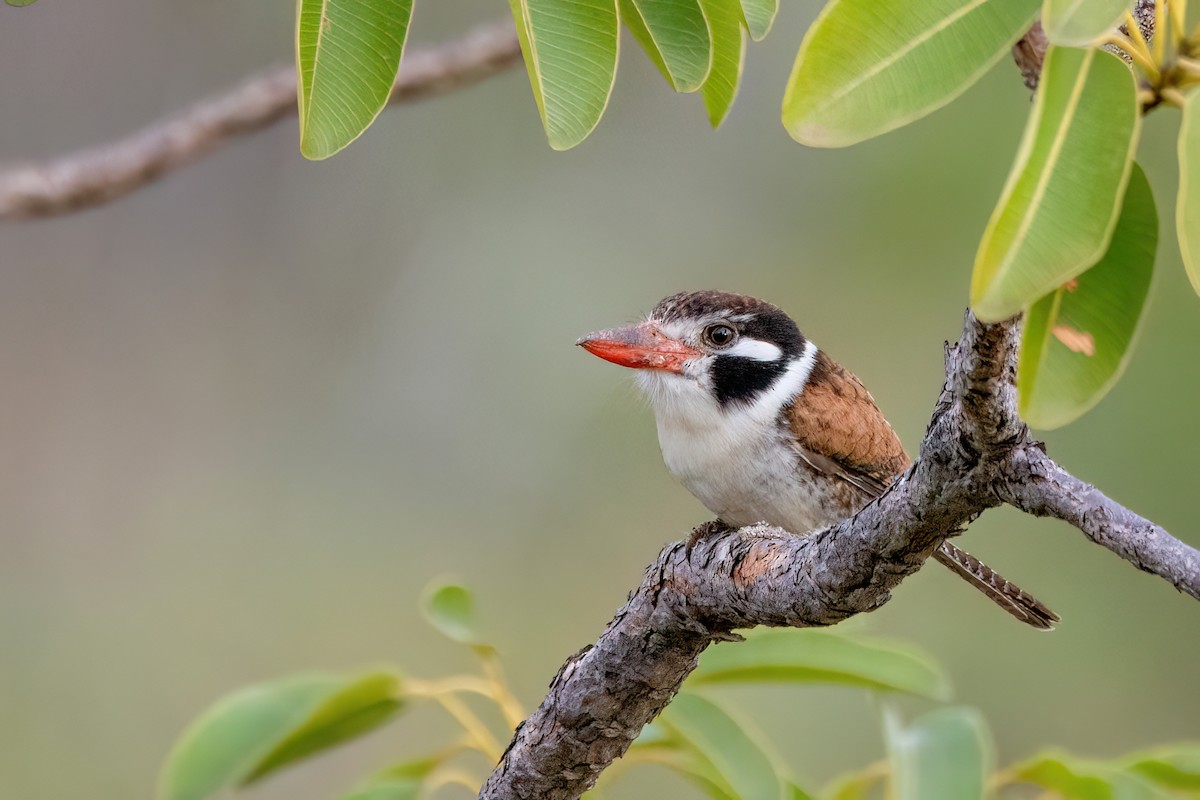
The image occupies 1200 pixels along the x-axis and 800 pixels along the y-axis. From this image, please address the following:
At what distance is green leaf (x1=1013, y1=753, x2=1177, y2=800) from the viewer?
7.45ft

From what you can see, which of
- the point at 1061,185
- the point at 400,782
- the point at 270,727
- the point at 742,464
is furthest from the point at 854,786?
the point at 1061,185

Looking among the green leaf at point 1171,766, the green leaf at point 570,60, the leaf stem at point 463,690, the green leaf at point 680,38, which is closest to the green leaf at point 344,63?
the green leaf at point 570,60

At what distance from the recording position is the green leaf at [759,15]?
70.1 inches

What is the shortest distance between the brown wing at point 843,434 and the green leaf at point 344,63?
1495mm

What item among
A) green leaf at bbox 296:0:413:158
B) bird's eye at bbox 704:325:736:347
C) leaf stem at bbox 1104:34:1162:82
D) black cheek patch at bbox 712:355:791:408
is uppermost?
bird's eye at bbox 704:325:736:347

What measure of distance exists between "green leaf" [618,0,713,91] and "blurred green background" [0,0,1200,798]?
184 inches

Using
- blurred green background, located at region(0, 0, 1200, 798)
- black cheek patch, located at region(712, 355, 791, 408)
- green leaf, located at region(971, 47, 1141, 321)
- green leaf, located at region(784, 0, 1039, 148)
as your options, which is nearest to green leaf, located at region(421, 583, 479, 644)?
black cheek patch, located at region(712, 355, 791, 408)

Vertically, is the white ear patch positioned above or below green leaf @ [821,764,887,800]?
above

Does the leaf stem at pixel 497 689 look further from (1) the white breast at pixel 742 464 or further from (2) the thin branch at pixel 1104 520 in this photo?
(2) the thin branch at pixel 1104 520

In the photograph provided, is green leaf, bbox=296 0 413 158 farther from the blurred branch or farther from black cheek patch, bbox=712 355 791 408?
the blurred branch

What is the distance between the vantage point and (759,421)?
2.87m

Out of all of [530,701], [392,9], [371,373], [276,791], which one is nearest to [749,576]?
[392,9]

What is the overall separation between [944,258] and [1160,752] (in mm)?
4820

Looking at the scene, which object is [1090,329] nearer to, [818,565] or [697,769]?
[818,565]
